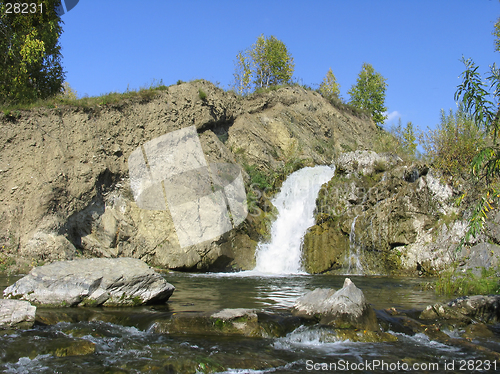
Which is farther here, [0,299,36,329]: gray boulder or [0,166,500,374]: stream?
[0,299,36,329]: gray boulder

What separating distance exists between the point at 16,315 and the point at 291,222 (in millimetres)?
14424

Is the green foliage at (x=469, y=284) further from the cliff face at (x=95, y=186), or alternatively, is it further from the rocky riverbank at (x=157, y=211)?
the cliff face at (x=95, y=186)

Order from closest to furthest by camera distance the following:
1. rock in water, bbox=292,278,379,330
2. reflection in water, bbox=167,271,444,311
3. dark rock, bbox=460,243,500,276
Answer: rock in water, bbox=292,278,379,330
reflection in water, bbox=167,271,444,311
dark rock, bbox=460,243,500,276

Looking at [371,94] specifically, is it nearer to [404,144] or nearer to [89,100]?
[404,144]

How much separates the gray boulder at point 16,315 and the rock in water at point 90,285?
4.32ft

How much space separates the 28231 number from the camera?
17.8 metres

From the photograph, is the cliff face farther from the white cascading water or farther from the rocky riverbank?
the white cascading water

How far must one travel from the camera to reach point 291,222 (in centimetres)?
1939

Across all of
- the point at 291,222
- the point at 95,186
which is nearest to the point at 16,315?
the point at 95,186

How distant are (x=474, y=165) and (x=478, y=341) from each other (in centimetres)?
287

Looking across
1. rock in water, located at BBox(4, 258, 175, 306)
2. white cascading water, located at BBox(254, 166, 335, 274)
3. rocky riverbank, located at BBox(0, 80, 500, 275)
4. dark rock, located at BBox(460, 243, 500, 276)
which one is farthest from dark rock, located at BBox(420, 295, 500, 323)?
white cascading water, located at BBox(254, 166, 335, 274)

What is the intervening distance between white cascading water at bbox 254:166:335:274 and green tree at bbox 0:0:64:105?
13087mm

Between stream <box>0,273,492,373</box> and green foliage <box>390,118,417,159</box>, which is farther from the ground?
green foliage <box>390,118,417,159</box>

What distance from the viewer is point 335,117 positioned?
3278cm
